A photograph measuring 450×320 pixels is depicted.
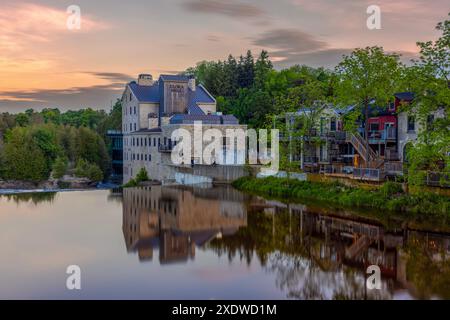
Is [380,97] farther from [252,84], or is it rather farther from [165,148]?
[252,84]

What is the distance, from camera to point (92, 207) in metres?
34.3

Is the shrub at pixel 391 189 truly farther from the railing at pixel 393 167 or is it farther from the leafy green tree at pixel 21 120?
the leafy green tree at pixel 21 120

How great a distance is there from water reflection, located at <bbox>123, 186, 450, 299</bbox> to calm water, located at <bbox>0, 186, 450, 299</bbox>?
46mm

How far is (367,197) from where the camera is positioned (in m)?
31.7

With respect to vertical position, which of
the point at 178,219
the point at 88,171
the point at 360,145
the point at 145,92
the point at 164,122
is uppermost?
the point at 145,92

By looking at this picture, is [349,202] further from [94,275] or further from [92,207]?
[94,275]

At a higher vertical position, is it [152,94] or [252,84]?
[252,84]

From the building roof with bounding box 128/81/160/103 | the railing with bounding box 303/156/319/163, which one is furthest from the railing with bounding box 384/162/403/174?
the building roof with bounding box 128/81/160/103

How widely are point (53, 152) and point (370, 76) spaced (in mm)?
41624

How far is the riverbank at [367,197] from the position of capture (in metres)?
28.3

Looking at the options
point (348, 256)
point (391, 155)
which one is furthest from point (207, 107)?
point (348, 256)

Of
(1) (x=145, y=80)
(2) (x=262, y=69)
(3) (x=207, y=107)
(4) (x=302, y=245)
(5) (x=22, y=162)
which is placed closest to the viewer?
(4) (x=302, y=245)

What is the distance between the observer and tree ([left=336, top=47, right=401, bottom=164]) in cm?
3678
